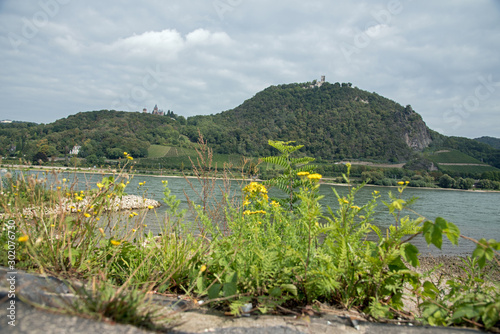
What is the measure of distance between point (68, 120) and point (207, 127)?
5708cm

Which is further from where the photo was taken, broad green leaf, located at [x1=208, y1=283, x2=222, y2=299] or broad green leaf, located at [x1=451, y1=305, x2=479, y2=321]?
broad green leaf, located at [x1=208, y1=283, x2=222, y2=299]

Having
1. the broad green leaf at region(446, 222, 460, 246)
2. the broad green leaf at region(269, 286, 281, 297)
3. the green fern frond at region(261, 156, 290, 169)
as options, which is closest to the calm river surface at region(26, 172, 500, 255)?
the broad green leaf at region(446, 222, 460, 246)

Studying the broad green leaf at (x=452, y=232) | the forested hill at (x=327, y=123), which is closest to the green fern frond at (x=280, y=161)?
the broad green leaf at (x=452, y=232)

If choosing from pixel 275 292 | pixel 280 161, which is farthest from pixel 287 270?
pixel 280 161

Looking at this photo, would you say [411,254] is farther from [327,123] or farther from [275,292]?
[327,123]

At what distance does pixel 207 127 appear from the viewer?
408ft

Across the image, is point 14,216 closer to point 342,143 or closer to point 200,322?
point 200,322

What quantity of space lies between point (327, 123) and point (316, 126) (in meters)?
6.41

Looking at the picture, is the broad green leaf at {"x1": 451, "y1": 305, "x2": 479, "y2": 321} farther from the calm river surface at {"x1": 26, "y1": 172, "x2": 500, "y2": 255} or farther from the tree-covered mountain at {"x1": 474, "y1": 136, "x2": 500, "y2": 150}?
the tree-covered mountain at {"x1": 474, "y1": 136, "x2": 500, "y2": 150}

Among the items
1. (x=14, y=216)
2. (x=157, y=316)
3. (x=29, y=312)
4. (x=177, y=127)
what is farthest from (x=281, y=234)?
(x=177, y=127)

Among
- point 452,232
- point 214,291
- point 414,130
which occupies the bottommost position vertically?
point 214,291

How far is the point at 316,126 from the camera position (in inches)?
5546

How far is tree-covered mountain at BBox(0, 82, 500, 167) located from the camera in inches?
4144

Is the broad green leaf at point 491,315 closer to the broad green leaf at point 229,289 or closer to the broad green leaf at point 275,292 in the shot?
the broad green leaf at point 275,292
